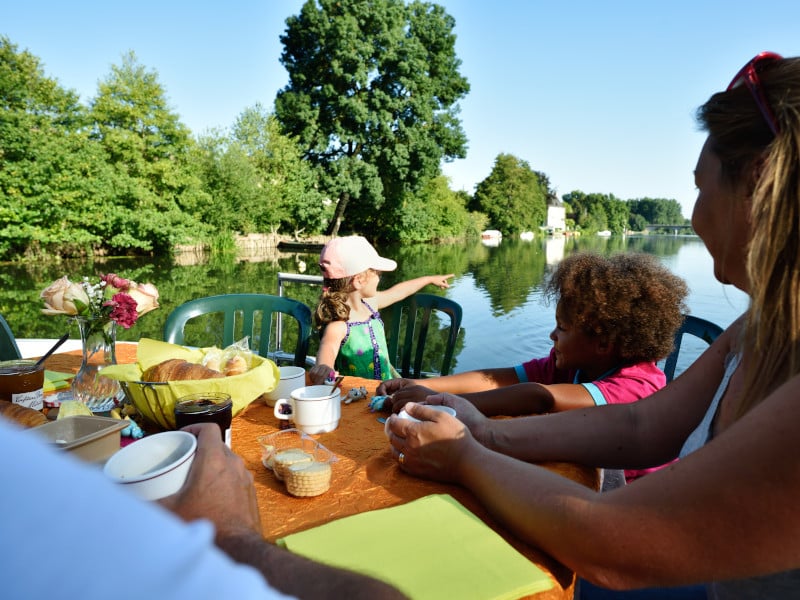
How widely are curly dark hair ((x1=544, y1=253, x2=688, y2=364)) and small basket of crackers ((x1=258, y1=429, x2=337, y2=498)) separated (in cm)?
118

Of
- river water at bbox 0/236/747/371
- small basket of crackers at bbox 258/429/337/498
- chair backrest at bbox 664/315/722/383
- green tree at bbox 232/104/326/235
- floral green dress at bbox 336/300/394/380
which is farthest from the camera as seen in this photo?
green tree at bbox 232/104/326/235

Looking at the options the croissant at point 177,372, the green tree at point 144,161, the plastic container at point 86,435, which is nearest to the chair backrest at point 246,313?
the croissant at point 177,372

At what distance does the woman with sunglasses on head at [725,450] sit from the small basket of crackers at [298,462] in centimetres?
19

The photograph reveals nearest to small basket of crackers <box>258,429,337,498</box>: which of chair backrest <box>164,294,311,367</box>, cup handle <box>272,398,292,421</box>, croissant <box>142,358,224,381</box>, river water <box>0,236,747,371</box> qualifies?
cup handle <box>272,398,292,421</box>

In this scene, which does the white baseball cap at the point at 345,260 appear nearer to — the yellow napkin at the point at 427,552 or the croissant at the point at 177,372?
the croissant at the point at 177,372

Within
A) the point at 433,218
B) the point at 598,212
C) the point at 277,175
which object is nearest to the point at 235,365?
the point at 277,175

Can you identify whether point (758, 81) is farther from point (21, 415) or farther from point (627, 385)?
point (21, 415)

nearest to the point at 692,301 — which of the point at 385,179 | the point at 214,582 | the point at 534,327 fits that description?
the point at 534,327

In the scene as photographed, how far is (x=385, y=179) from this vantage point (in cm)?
2884

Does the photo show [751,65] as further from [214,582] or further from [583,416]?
[214,582]

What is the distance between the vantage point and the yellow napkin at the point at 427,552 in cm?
75

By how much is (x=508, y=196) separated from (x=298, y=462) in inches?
2535

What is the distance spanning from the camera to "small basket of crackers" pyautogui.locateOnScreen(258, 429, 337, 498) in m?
1.07

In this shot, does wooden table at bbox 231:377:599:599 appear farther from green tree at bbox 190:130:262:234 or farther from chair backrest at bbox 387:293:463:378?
green tree at bbox 190:130:262:234
